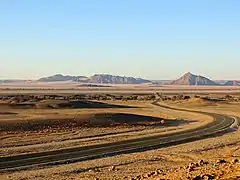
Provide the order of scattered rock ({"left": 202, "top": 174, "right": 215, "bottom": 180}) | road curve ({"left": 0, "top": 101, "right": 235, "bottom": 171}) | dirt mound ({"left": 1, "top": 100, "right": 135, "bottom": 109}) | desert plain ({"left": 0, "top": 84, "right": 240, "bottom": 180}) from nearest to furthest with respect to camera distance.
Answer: scattered rock ({"left": 202, "top": 174, "right": 215, "bottom": 180})
desert plain ({"left": 0, "top": 84, "right": 240, "bottom": 180})
road curve ({"left": 0, "top": 101, "right": 235, "bottom": 171})
dirt mound ({"left": 1, "top": 100, "right": 135, "bottom": 109})

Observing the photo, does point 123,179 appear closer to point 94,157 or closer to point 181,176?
point 181,176

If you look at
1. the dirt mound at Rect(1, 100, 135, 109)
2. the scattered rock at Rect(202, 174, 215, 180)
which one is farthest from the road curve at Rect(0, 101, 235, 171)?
the dirt mound at Rect(1, 100, 135, 109)

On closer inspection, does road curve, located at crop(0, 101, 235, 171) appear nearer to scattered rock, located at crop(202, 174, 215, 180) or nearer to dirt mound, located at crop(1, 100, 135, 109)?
scattered rock, located at crop(202, 174, 215, 180)

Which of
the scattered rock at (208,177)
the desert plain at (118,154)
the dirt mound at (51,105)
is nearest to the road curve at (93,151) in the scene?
the desert plain at (118,154)

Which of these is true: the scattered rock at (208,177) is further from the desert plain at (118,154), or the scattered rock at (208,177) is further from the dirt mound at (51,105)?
the dirt mound at (51,105)

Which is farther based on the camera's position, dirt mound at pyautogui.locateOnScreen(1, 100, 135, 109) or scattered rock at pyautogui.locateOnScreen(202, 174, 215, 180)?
dirt mound at pyautogui.locateOnScreen(1, 100, 135, 109)

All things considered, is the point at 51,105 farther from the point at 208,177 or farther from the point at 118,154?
the point at 208,177

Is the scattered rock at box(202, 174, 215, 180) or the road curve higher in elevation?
the scattered rock at box(202, 174, 215, 180)

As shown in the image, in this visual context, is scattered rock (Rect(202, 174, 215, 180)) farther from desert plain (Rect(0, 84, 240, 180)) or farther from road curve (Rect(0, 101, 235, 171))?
road curve (Rect(0, 101, 235, 171))

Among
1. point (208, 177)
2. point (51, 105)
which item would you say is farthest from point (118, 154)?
point (51, 105)

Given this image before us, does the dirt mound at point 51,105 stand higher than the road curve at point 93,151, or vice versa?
the dirt mound at point 51,105

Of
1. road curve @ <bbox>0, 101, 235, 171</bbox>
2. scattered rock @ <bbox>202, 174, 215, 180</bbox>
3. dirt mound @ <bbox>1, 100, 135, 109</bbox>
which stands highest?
scattered rock @ <bbox>202, 174, 215, 180</bbox>

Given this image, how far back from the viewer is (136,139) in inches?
1319

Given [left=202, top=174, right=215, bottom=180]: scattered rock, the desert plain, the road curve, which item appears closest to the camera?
[left=202, top=174, right=215, bottom=180]: scattered rock
